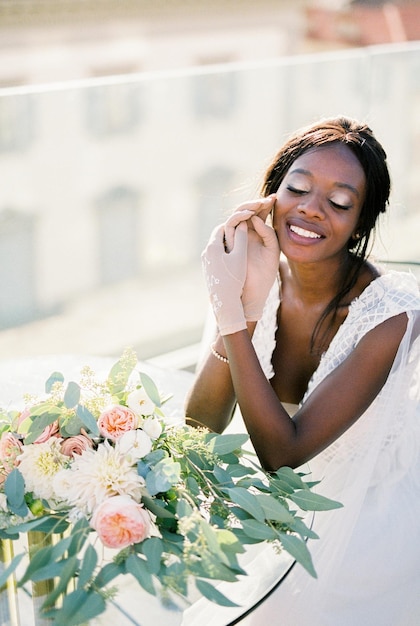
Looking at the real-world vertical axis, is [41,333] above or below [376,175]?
below

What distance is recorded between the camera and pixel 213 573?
3.27 feet

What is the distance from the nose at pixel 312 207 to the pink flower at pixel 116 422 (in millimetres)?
652

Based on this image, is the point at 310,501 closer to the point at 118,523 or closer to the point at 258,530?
the point at 258,530

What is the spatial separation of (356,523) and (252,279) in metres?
0.52

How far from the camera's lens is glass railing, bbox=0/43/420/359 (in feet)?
10.2

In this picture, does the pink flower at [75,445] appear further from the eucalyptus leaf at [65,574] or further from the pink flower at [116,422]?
the eucalyptus leaf at [65,574]

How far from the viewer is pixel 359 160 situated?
5.31 ft

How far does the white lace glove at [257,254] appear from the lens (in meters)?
1.59

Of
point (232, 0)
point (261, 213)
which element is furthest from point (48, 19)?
point (261, 213)

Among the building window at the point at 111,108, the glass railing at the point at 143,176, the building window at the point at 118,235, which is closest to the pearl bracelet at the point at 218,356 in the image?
the glass railing at the point at 143,176

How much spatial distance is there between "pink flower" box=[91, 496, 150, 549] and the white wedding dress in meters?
0.50

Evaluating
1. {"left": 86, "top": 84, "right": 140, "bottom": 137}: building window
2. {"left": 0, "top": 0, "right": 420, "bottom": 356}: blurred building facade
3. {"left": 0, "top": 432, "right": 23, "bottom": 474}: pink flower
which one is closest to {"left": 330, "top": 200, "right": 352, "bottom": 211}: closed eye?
{"left": 0, "top": 432, "right": 23, "bottom": 474}: pink flower

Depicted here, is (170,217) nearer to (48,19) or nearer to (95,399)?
(95,399)

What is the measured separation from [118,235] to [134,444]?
2.54 metres
